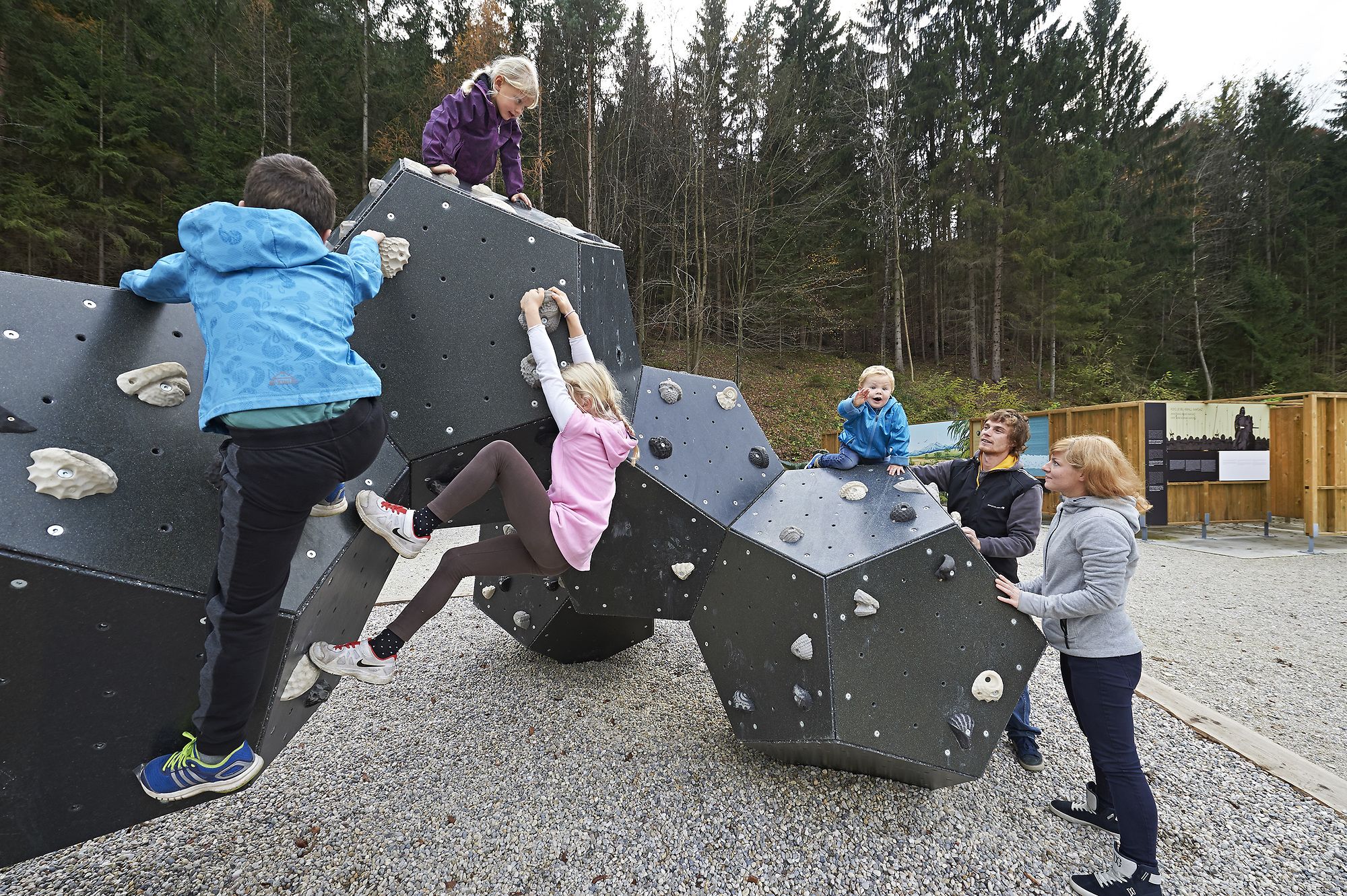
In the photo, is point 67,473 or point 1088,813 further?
point 1088,813

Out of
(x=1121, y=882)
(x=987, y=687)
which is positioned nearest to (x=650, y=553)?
(x=987, y=687)

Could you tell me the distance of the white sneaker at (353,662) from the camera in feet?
6.99

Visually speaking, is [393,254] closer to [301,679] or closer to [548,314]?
[548,314]

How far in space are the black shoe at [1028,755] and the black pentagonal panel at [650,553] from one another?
7.16 ft

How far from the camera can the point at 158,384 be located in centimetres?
193

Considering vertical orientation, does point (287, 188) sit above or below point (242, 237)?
above

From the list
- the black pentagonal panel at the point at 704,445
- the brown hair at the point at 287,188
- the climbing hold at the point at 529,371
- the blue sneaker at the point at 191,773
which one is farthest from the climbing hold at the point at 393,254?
the blue sneaker at the point at 191,773

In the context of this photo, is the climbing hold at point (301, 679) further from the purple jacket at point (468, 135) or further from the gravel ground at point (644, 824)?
the purple jacket at point (468, 135)

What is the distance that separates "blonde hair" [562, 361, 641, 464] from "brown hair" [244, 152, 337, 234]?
1.04m

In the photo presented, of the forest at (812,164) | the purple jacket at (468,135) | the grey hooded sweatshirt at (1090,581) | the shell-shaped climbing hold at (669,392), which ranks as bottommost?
the grey hooded sweatshirt at (1090,581)

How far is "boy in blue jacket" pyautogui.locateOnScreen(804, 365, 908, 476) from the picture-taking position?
3.59m

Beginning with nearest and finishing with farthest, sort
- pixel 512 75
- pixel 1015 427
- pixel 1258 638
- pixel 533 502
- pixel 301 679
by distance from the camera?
pixel 301 679, pixel 533 502, pixel 512 75, pixel 1015 427, pixel 1258 638

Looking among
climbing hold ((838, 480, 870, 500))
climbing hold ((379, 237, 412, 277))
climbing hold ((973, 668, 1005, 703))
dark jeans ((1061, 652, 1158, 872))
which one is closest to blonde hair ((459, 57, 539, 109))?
climbing hold ((379, 237, 412, 277))

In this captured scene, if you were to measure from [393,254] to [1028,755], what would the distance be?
4277mm
